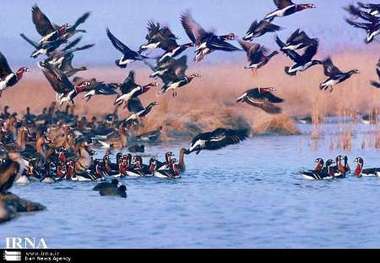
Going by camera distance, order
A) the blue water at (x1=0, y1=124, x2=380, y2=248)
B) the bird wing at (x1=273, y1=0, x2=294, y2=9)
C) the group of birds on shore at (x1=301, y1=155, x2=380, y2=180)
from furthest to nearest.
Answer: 1. the group of birds on shore at (x1=301, y1=155, x2=380, y2=180)
2. the bird wing at (x1=273, y1=0, x2=294, y2=9)
3. the blue water at (x1=0, y1=124, x2=380, y2=248)

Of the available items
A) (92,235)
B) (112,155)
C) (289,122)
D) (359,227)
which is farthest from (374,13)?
(92,235)

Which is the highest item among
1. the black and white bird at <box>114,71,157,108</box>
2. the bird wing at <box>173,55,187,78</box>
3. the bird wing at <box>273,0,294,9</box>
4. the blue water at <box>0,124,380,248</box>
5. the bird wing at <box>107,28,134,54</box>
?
the bird wing at <box>273,0,294,9</box>

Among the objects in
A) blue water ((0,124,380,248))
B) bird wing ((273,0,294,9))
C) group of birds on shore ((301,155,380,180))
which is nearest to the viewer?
blue water ((0,124,380,248))

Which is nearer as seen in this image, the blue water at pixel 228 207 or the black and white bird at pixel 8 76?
the blue water at pixel 228 207

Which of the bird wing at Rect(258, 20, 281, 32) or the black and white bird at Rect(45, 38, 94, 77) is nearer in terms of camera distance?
the bird wing at Rect(258, 20, 281, 32)

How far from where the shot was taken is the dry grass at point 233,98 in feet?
24.2

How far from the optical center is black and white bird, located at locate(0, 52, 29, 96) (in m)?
7.42

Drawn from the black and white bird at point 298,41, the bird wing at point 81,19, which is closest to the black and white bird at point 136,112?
the bird wing at point 81,19

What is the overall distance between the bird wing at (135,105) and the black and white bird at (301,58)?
1.22 m

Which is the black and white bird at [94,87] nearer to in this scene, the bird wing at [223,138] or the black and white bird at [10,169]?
the black and white bird at [10,169]

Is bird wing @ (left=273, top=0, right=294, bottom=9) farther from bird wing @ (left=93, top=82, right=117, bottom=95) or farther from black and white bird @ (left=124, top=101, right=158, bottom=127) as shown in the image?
bird wing @ (left=93, top=82, right=117, bottom=95)

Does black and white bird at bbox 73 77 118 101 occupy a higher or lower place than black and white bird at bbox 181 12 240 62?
lower

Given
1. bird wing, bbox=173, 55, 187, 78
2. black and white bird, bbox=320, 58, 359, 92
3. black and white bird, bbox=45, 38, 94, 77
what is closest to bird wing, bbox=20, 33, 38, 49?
black and white bird, bbox=45, 38, 94, 77

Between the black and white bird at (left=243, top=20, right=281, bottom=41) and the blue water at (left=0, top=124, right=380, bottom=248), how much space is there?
0.82 m
